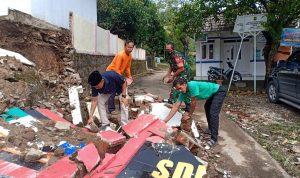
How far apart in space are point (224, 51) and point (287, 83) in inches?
434

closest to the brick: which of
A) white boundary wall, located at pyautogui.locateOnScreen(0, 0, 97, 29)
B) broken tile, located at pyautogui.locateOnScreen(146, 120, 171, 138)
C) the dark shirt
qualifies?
the dark shirt

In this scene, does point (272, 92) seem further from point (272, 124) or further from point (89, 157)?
point (89, 157)

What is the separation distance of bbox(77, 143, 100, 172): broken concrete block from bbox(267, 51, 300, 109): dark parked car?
596 centimetres

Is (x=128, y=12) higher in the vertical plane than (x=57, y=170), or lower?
higher

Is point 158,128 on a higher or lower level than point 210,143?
higher

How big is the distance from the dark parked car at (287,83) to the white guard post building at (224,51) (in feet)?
28.9

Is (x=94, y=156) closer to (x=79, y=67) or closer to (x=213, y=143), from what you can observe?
(x=213, y=143)

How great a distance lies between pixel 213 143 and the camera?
18.8ft

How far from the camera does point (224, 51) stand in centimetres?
1948

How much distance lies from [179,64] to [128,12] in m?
12.5

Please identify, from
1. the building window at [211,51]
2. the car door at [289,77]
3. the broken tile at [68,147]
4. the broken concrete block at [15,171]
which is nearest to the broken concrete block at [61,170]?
the broken concrete block at [15,171]

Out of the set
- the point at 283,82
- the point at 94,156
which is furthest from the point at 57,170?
the point at 283,82

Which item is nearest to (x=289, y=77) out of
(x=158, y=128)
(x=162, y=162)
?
(x=158, y=128)

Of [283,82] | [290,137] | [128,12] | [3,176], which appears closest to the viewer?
[3,176]
